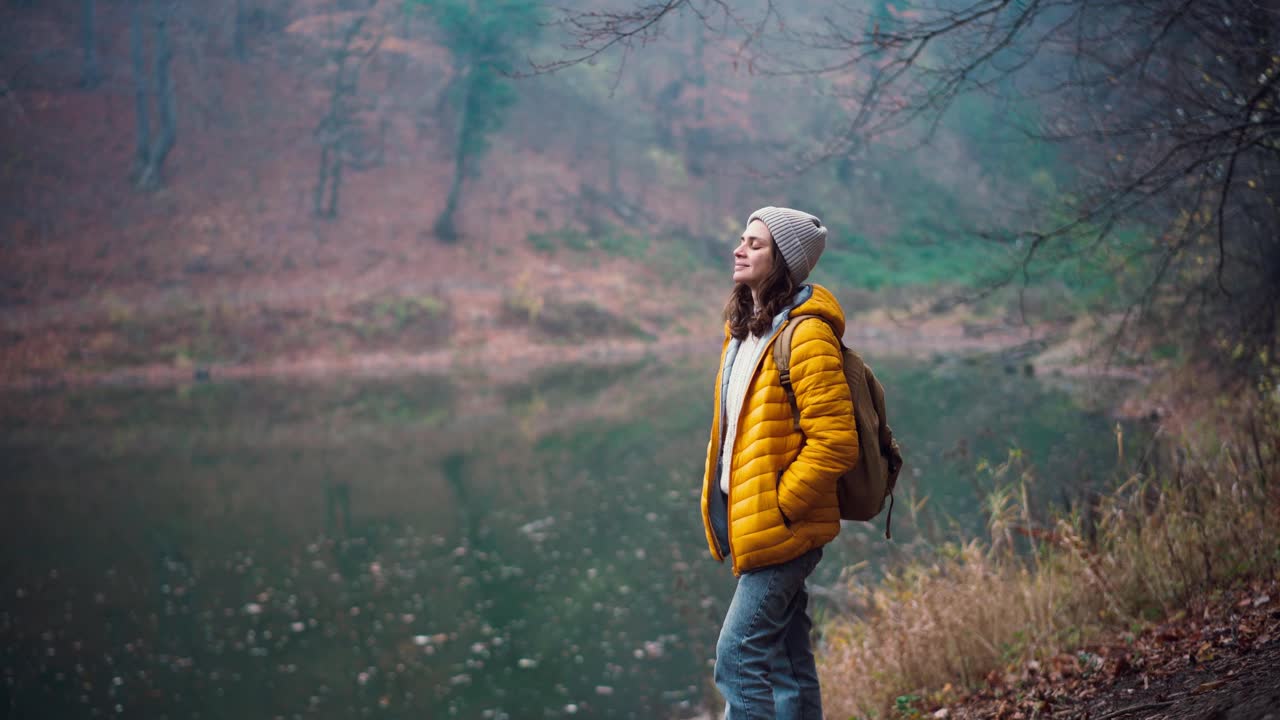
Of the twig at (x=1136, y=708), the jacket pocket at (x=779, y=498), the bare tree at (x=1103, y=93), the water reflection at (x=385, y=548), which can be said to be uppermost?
the bare tree at (x=1103, y=93)

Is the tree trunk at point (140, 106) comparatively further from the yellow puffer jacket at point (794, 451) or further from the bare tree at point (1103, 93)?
the yellow puffer jacket at point (794, 451)

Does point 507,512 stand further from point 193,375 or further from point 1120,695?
point 193,375

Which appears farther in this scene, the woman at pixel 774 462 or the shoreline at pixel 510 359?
the shoreline at pixel 510 359

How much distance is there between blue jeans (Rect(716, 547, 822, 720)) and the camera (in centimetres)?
288

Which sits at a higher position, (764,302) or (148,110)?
(148,110)

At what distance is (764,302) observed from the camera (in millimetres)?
2992

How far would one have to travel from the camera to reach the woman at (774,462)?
2.77 m

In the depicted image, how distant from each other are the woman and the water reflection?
3311 millimetres

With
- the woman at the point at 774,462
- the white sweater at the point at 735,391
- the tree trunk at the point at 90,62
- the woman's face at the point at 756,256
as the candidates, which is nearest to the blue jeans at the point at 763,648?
the woman at the point at 774,462

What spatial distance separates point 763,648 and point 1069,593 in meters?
2.55

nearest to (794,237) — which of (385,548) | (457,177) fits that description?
(385,548)

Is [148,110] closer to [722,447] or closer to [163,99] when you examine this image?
[163,99]

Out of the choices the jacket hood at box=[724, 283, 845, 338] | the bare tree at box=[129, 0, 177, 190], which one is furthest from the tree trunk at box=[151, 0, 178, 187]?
the jacket hood at box=[724, 283, 845, 338]

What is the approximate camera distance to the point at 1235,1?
5203 mm
